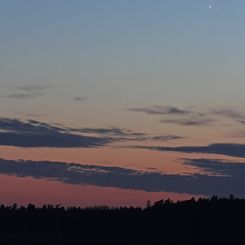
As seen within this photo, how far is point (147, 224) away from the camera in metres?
157

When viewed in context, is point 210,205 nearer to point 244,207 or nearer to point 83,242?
point 244,207

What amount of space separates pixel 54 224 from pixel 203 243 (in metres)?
28.9

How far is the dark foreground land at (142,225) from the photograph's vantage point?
146625 mm

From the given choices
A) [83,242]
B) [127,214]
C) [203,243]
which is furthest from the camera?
[127,214]

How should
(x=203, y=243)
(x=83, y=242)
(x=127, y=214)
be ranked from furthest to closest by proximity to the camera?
(x=127, y=214) < (x=83, y=242) < (x=203, y=243)

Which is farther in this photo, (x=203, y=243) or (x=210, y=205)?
(x=210, y=205)

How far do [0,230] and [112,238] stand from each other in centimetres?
1813

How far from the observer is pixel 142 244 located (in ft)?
482

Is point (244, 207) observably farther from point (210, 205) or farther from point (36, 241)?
point (36, 241)

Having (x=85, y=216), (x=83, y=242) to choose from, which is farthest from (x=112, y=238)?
(x=85, y=216)

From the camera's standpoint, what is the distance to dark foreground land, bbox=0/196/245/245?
5773 inches

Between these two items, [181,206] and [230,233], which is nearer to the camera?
[230,233]

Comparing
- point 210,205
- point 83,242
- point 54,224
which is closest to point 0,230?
point 54,224

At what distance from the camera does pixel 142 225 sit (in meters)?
157
